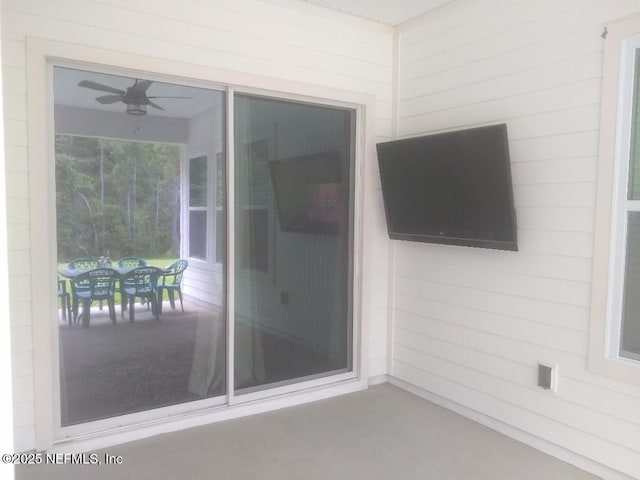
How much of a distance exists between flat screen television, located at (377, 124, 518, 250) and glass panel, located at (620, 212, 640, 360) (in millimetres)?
567

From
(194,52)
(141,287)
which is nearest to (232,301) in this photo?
(141,287)

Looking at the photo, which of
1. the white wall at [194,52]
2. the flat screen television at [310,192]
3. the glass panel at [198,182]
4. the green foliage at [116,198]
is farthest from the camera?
the flat screen television at [310,192]

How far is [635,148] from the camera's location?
7.93 feet

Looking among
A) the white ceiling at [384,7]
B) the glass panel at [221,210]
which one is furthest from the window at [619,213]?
the glass panel at [221,210]

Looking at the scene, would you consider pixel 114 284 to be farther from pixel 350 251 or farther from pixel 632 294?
pixel 632 294

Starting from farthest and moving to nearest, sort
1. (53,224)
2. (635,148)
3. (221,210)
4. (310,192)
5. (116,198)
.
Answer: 1. (310,192)
2. (221,210)
3. (116,198)
4. (53,224)
5. (635,148)

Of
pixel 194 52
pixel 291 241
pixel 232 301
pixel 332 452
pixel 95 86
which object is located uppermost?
pixel 194 52

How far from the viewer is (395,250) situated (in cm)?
388

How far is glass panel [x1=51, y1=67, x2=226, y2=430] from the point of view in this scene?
2717 millimetres

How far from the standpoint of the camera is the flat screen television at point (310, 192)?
3.40 metres

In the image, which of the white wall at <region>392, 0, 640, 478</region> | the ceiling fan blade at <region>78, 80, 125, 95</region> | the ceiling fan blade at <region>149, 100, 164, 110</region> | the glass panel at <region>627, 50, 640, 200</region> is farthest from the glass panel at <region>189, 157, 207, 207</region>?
the glass panel at <region>627, 50, 640, 200</region>

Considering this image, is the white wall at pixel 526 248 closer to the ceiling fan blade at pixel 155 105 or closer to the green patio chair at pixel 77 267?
the ceiling fan blade at pixel 155 105

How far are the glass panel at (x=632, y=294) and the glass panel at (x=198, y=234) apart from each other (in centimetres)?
237

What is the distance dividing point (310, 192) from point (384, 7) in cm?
138
